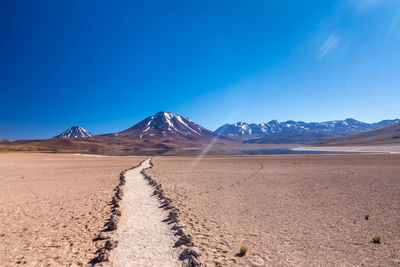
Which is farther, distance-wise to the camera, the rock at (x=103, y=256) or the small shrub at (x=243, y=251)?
the small shrub at (x=243, y=251)

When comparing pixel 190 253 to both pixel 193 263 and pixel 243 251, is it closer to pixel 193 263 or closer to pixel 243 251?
pixel 193 263

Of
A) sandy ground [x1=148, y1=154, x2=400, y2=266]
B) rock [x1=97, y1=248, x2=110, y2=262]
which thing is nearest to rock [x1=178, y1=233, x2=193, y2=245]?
sandy ground [x1=148, y1=154, x2=400, y2=266]

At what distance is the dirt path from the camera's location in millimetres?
7527

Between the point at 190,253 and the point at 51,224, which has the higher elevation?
the point at 51,224

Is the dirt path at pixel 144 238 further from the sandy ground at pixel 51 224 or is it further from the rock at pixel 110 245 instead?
the sandy ground at pixel 51 224

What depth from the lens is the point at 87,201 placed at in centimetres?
1560

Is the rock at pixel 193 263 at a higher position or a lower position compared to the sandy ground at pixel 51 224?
lower

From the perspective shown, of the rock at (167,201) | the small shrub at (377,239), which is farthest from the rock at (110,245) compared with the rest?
the small shrub at (377,239)

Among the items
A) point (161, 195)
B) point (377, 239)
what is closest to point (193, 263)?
point (377, 239)

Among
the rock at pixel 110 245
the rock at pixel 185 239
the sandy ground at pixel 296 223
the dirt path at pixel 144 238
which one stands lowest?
the sandy ground at pixel 296 223

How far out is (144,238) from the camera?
30.6ft

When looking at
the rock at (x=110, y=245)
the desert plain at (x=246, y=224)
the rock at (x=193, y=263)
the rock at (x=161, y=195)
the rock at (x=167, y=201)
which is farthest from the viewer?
the rock at (x=161, y=195)

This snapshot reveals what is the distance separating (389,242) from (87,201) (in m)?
17.6

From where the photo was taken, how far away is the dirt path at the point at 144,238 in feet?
24.7
